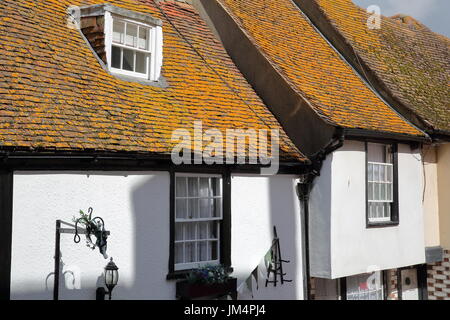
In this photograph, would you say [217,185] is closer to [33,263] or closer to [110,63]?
[110,63]

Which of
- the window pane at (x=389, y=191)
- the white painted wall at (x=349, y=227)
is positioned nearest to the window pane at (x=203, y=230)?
the white painted wall at (x=349, y=227)

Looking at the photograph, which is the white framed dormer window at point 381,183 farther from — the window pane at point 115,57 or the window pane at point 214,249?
the window pane at point 115,57

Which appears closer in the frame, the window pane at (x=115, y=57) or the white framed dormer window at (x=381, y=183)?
the window pane at (x=115, y=57)

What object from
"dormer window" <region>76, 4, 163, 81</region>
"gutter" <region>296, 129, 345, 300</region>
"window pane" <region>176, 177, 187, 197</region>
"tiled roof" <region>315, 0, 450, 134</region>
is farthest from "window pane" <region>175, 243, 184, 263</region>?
"tiled roof" <region>315, 0, 450, 134</region>

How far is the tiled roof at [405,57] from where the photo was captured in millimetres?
13375

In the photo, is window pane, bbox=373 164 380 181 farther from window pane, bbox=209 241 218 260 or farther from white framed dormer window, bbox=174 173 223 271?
window pane, bbox=209 241 218 260

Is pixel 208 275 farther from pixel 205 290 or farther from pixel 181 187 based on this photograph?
pixel 181 187

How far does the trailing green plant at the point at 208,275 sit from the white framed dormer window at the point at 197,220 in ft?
0.83

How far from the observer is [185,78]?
11.0 m

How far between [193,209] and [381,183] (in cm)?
446

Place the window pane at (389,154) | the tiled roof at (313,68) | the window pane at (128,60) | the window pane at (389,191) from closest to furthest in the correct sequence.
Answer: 1. the window pane at (128,60)
2. the tiled roof at (313,68)
3. the window pane at (389,191)
4. the window pane at (389,154)

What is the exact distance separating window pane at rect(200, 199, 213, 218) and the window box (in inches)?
44.6

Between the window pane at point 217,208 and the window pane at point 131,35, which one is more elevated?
the window pane at point 131,35

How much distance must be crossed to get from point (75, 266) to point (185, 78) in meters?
4.57
